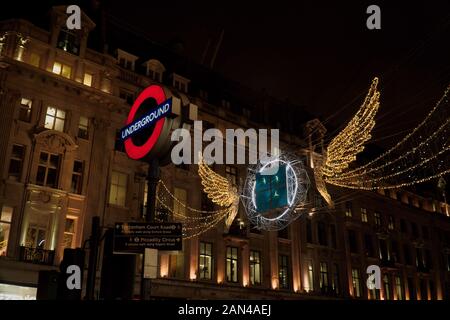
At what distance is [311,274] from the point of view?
3562 centimetres

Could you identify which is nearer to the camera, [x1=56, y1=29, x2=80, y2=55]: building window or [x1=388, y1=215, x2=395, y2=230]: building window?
[x1=56, y1=29, x2=80, y2=55]: building window

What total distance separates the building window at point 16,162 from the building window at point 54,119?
2.01 m

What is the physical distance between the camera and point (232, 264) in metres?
30.4

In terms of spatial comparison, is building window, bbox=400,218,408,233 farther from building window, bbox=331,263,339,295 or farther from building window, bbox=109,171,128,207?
building window, bbox=109,171,128,207

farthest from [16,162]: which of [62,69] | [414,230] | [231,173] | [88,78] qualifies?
[414,230]

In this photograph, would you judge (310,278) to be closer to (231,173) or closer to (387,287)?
(231,173)

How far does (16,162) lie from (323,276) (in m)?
25.4

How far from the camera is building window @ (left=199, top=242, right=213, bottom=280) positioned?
28531 millimetres

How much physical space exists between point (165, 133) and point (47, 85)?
674 inches

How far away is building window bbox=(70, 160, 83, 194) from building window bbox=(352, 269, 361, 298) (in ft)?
84.9

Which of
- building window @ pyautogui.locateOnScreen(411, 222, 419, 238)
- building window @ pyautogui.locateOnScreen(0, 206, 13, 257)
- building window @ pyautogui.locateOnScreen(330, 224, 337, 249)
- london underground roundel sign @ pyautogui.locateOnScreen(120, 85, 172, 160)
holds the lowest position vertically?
building window @ pyautogui.locateOnScreen(0, 206, 13, 257)

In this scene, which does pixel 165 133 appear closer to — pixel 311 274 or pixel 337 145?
pixel 337 145

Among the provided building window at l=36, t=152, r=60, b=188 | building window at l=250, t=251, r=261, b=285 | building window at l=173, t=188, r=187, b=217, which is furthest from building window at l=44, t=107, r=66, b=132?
building window at l=250, t=251, r=261, b=285

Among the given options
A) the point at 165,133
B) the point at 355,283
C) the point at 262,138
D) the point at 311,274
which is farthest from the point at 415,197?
the point at 165,133
